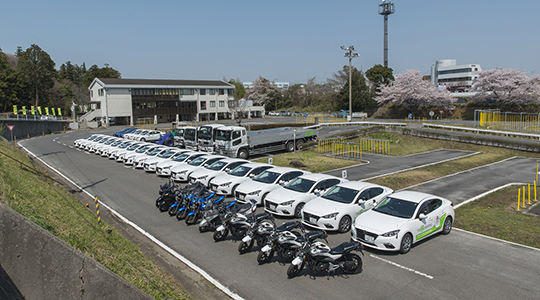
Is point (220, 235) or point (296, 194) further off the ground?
point (296, 194)

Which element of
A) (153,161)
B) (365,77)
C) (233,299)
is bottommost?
(233,299)

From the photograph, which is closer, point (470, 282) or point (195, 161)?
point (470, 282)

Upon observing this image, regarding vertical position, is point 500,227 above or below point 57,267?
below

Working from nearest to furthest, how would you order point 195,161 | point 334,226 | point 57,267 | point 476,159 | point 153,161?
point 57,267 < point 334,226 < point 195,161 < point 153,161 < point 476,159

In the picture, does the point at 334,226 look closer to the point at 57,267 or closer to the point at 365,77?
the point at 57,267

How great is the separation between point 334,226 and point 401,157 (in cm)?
1815

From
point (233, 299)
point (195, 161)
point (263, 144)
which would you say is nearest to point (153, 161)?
point (195, 161)

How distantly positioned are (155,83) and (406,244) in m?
65.6

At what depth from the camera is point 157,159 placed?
886 inches

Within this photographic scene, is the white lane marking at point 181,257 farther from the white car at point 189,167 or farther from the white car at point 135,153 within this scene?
the white car at point 135,153

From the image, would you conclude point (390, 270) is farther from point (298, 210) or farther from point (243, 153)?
point (243, 153)

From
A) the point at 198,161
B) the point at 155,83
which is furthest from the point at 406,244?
the point at 155,83

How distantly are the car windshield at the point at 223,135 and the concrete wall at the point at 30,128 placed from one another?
31667mm

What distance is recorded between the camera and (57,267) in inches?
226
